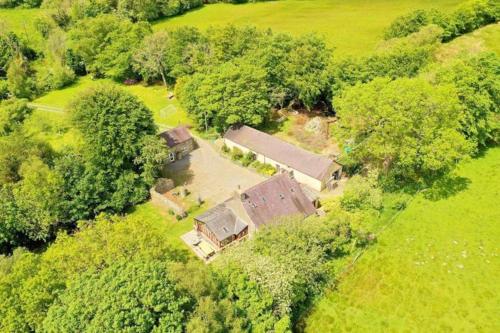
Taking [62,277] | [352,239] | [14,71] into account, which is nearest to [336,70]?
[352,239]

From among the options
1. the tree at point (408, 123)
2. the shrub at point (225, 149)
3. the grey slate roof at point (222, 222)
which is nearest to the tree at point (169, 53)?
the shrub at point (225, 149)

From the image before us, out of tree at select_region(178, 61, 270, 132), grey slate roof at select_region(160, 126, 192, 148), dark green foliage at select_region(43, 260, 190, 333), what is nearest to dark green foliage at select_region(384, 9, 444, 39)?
tree at select_region(178, 61, 270, 132)

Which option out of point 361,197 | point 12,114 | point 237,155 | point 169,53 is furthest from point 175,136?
point 12,114

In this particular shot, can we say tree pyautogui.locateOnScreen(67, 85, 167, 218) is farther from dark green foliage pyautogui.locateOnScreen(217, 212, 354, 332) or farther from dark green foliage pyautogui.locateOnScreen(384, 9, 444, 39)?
dark green foliage pyautogui.locateOnScreen(384, 9, 444, 39)

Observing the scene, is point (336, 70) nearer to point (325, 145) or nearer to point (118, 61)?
point (325, 145)

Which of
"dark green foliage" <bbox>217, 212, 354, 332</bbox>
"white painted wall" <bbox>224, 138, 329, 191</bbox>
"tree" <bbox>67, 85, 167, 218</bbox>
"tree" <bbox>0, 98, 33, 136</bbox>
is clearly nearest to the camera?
"dark green foliage" <bbox>217, 212, 354, 332</bbox>

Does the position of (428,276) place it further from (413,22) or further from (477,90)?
(413,22)

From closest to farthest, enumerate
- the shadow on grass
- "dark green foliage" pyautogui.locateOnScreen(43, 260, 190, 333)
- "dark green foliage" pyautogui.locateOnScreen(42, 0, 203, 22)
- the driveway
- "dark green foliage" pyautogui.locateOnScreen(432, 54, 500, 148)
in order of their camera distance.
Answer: "dark green foliage" pyautogui.locateOnScreen(43, 260, 190, 333) → the shadow on grass → "dark green foliage" pyautogui.locateOnScreen(432, 54, 500, 148) → the driveway → "dark green foliage" pyautogui.locateOnScreen(42, 0, 203, 22)
